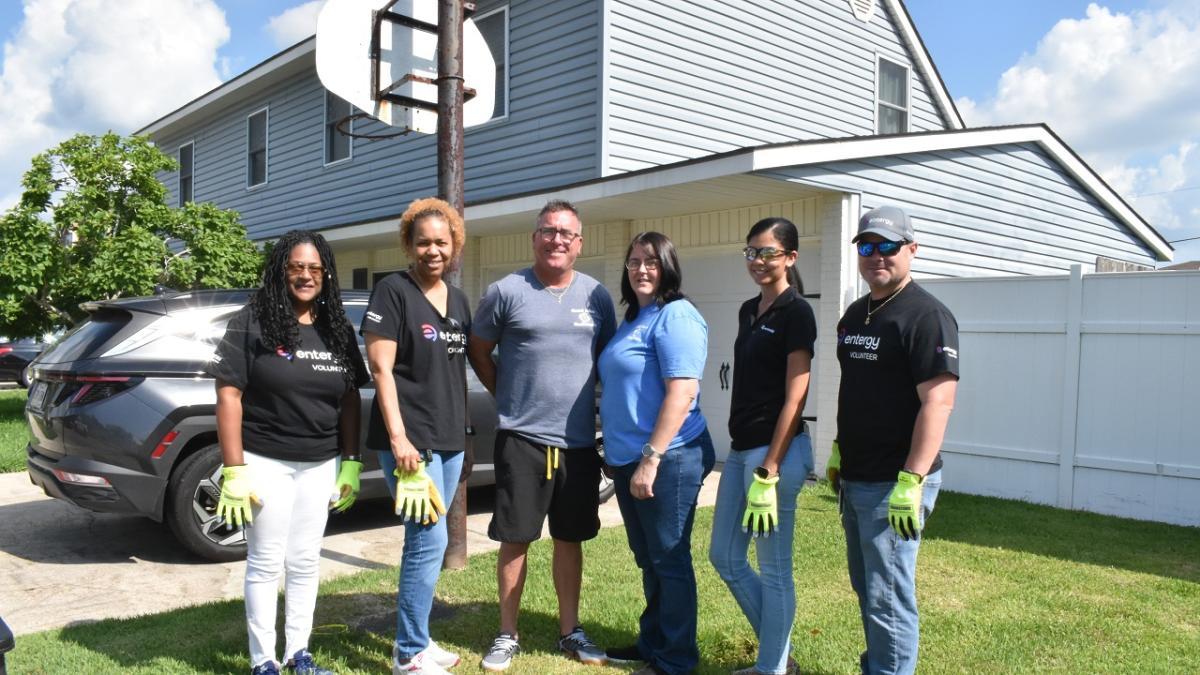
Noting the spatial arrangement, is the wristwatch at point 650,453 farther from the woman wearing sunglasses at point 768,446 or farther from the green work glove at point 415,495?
the green work glove at point 415,495

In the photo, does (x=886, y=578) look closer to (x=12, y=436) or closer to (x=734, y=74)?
(x=734, y=74)

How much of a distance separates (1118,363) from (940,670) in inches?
169

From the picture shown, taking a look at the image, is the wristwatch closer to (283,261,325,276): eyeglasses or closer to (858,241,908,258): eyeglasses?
(858,241,908,258): eyeglasses

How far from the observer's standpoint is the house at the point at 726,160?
830cm

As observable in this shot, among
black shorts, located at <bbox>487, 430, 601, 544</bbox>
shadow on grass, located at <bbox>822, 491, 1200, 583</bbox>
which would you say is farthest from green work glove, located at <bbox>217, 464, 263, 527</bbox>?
shadow on grass, located at <bbox>822, 491, 1200, 583</bbox>

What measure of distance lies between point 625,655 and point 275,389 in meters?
1.87

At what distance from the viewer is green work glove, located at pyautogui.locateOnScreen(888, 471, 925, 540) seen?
9.50 feet

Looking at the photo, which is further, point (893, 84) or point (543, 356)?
point (893, 84)

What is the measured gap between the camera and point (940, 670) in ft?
12.3

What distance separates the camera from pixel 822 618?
174 inches

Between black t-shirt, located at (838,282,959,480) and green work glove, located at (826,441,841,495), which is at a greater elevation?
black t-shirt, located at (838,282,959,480)

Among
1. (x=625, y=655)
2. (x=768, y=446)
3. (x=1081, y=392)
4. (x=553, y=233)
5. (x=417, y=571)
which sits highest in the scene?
(x=553, y=233)

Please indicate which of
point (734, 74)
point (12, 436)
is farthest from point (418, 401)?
point (12, 436)

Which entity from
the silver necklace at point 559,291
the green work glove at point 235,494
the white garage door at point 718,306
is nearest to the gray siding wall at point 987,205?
the white garage door at point 718,306
